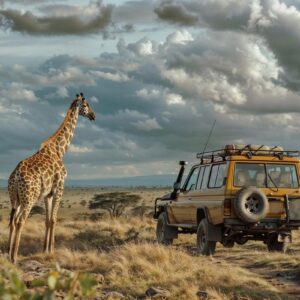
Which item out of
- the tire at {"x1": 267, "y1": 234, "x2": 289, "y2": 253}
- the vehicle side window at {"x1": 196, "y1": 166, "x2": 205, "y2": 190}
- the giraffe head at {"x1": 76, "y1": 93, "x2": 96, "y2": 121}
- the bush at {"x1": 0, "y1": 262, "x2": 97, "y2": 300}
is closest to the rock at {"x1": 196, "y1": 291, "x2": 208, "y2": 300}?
the vehicle side window at {"x1": 196, "y1": 166, "x2": 205, "y2": 190}

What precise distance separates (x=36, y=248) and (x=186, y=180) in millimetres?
4590

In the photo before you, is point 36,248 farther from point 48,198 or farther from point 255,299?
point 255,299

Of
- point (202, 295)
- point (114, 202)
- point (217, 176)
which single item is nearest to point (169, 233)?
point (217, 176)

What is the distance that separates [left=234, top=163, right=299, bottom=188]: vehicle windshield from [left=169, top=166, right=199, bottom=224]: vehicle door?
2059mm

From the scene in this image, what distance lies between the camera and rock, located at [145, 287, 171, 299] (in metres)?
8.92

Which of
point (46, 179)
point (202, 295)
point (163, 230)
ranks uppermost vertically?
point (46, 179)

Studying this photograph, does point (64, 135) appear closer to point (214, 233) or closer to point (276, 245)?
point (214, 233)

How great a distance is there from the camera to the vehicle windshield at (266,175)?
13.4m

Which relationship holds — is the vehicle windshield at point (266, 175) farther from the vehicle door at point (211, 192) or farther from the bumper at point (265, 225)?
the bumper at point (265, 225)

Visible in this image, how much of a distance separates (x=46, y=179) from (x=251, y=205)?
4.60 metres

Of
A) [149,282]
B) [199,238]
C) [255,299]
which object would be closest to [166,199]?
[199,238]

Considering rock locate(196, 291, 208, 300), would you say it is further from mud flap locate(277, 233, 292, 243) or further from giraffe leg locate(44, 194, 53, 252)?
giraffe leg locate(44, 194, 53, 252)

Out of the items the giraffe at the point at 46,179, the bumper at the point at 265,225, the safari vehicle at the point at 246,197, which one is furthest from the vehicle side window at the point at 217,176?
the giraffe at the point at 46,179

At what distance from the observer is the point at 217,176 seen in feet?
45.4
